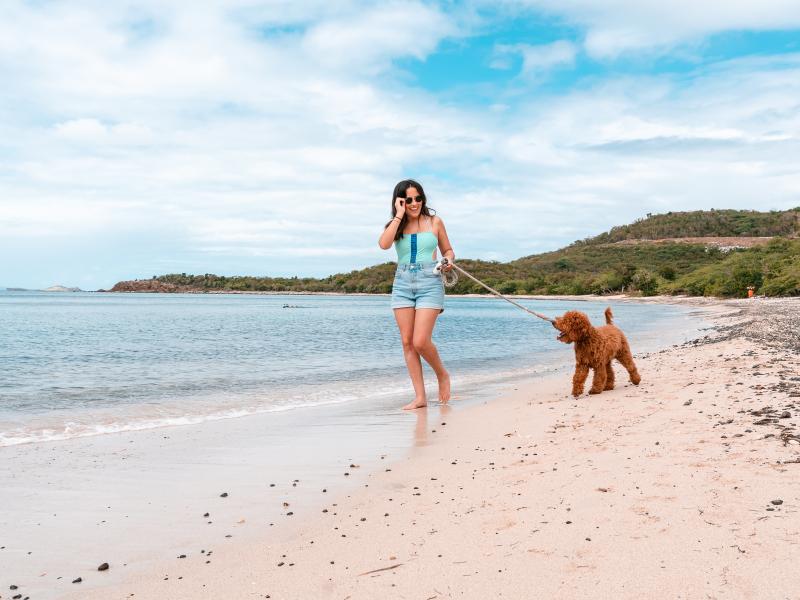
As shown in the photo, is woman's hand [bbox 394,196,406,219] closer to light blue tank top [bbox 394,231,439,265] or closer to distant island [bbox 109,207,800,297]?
light blue tank top [bbox 394,231,439,265]

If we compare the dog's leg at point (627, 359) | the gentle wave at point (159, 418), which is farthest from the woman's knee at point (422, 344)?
the gentle wave at point (159, 418)

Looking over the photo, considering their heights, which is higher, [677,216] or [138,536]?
[677,216]

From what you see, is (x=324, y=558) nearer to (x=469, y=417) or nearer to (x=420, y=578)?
(x=420, y=578)

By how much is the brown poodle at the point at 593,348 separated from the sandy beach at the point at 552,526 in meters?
1.76

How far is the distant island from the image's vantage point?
47.9 metres

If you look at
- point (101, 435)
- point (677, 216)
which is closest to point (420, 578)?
point (101, 435)

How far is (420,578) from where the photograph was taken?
267 cm

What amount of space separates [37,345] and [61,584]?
19135 mm

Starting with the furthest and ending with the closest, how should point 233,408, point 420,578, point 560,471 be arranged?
1. point 233,408
2. point 560,471
3. point 420,578

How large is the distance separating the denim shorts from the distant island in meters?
38.8

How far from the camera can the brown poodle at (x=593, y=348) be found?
22.7ft

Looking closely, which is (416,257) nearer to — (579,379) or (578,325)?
(578,325)

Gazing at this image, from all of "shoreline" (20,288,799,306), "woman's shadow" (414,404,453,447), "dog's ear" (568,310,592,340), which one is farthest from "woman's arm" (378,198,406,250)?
"shoreline" (20,288,799,306)

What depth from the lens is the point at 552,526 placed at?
10.0ft
